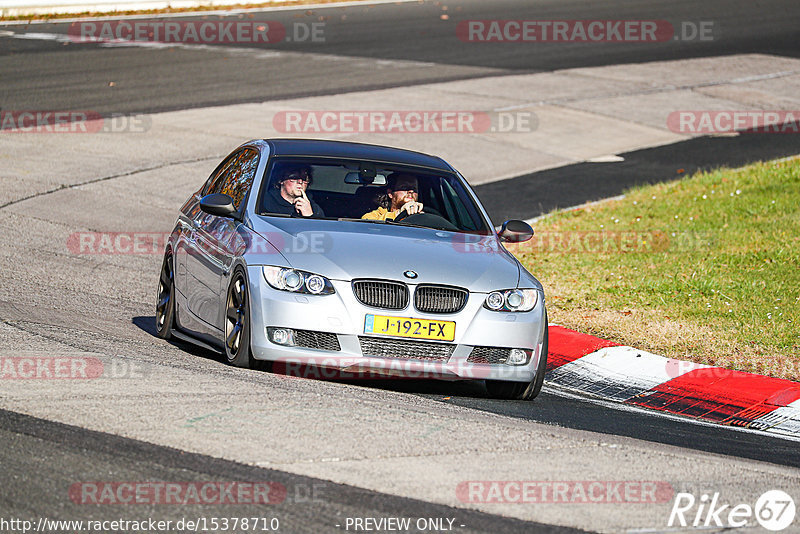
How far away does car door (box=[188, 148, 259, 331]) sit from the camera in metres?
8.56

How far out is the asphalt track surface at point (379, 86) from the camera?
5.52 meters

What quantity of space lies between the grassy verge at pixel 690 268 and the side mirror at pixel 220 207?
3529 millimetres

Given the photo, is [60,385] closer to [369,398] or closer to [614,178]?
[369,398]

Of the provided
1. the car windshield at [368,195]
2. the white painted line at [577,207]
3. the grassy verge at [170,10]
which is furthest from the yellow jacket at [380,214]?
the grassy verge at [170,10]

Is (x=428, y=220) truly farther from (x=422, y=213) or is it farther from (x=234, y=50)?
(x=234, y=50)

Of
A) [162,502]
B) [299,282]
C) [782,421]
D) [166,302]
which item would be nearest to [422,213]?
[299,282]

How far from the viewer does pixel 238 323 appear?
8.16 m

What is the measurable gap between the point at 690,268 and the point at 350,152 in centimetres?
484

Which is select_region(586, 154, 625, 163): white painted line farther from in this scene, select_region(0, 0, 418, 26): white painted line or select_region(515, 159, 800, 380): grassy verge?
select_region(0, 0, 418, 26): white painted line

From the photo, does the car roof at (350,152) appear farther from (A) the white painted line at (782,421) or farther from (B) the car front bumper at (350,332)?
(A) the white painted line at (782,421)

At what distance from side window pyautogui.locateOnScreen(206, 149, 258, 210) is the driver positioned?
38.5 inches

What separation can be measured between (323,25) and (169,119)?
13.7 metres

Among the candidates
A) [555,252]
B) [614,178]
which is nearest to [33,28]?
[614,178]

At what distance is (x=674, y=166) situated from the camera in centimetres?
2019
